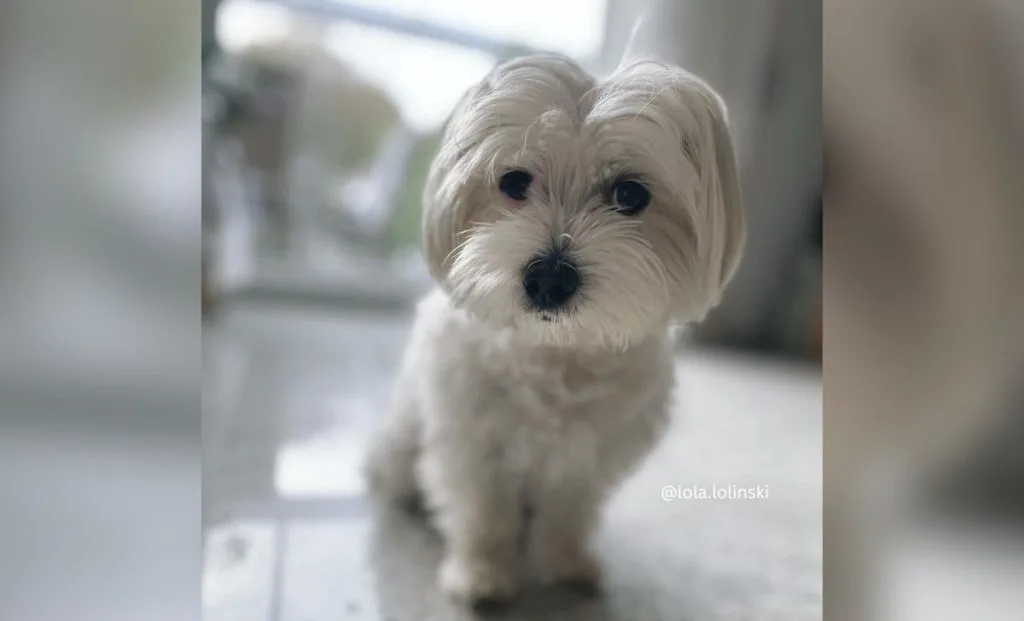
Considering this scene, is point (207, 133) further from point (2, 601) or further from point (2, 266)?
point (2, 601)

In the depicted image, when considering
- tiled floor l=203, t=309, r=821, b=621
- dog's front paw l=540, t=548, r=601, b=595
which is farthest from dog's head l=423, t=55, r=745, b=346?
dog's front paw l=540, t=548, r=601, b=595

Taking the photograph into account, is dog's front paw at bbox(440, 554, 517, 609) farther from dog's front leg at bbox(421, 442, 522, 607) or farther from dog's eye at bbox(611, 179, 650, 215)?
dog's eye at bbox(611, 179, 650, 215)

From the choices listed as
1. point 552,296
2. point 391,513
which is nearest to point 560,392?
point 552,296

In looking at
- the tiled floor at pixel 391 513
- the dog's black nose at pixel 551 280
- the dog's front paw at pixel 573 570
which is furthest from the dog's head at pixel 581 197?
the dog's front paw at pixel 573 570

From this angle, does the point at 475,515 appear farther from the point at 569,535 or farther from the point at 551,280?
the point at 551,280

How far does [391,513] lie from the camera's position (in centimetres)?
90

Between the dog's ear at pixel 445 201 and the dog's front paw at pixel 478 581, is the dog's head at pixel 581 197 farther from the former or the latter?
the dog's front paw at pixel 478 581

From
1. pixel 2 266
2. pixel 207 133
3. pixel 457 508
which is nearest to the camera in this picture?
pixel 2 266

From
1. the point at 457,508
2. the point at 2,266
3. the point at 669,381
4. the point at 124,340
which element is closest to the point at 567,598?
the point at 457,508

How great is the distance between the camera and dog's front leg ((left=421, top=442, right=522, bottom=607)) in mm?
854

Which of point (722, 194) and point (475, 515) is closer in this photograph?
point (722, 194)

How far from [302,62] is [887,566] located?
807 millimetres

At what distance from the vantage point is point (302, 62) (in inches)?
29.9

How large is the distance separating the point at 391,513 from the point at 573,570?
24 centimetres
